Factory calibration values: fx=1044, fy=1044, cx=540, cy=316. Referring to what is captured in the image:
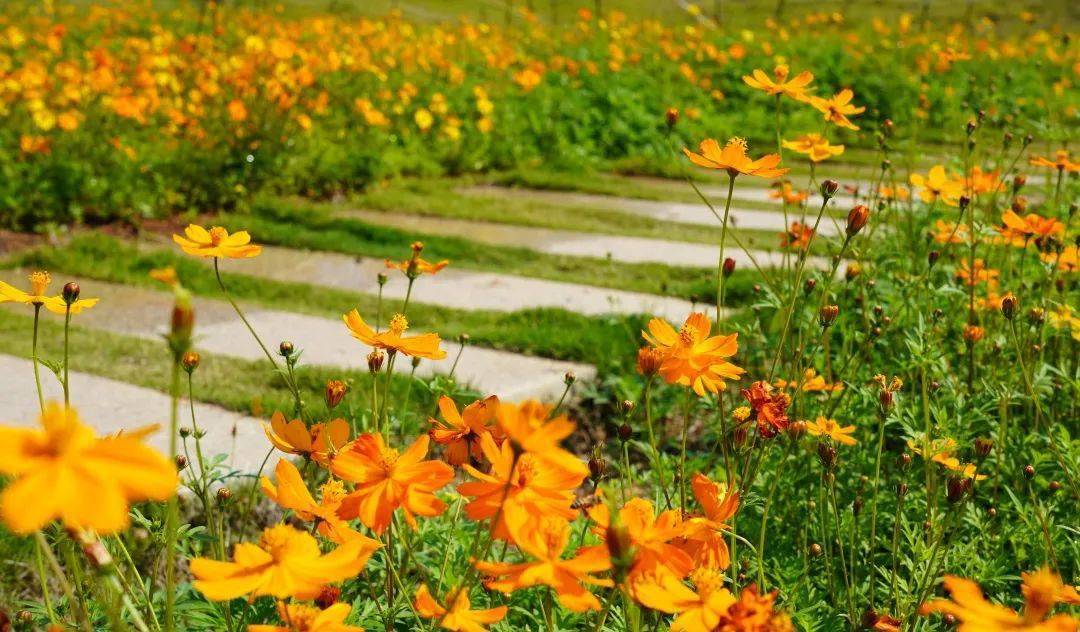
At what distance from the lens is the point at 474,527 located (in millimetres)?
1505

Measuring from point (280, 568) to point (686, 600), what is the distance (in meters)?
0.29

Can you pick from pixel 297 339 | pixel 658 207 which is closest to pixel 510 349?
pixel 297 339

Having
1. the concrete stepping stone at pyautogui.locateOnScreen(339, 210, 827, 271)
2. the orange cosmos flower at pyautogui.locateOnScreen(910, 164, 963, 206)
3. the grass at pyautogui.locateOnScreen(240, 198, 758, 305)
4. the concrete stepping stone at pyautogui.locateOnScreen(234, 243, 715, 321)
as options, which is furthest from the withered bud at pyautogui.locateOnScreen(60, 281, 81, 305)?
the concrete stepping stone at pyautogui.locateOnScreen(339, 210, 827, 271)

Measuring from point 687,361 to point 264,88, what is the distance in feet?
13.3

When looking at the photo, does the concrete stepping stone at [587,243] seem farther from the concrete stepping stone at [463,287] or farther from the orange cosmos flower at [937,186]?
the orange cosmos flower at [937,186]

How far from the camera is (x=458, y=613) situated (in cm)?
79

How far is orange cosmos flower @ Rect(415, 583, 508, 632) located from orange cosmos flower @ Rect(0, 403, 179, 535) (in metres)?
0.26

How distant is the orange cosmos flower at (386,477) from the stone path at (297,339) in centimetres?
148

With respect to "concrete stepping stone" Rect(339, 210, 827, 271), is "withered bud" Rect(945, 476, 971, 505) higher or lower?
higher

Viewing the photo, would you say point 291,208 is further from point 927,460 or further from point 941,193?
point 927,460

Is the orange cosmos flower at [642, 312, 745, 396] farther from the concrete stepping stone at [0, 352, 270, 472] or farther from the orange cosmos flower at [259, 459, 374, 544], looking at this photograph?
the concrete stepping stone at [0, 352, 270, 472]

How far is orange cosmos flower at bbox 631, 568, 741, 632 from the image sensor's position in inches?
29.0

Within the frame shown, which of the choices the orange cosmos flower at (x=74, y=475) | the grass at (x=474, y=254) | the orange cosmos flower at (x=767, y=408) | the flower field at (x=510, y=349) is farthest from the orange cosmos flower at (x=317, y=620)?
the grass at (x=474, y=254)

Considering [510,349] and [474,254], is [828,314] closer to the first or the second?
[510,349]
